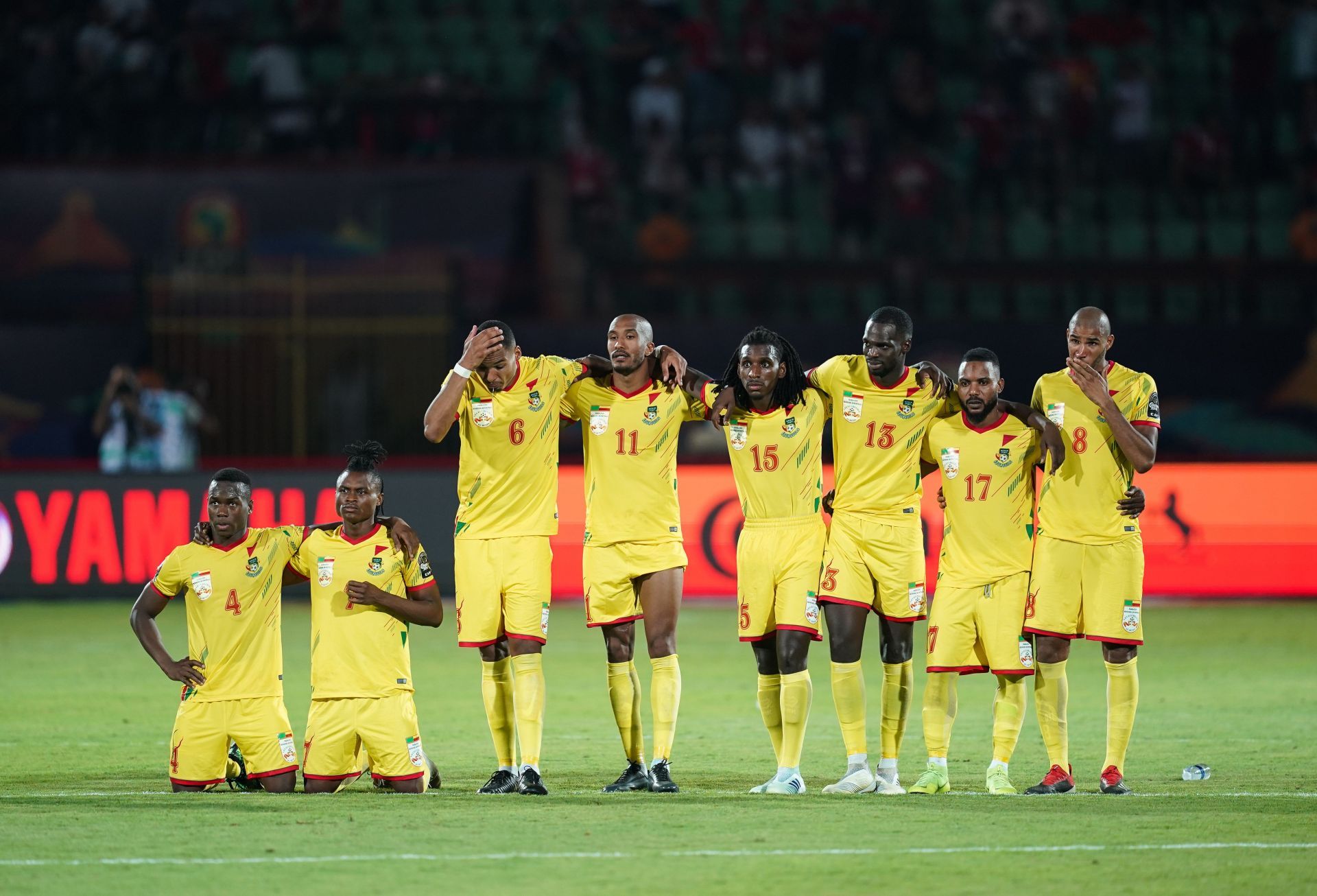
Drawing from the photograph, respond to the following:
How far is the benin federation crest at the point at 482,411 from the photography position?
892 centimetres

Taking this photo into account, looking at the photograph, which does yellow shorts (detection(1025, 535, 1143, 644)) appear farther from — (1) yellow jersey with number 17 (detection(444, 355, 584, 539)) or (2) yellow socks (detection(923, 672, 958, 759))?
(1) yellow jersey with number 17 (detection(444, 355, 584, 539))

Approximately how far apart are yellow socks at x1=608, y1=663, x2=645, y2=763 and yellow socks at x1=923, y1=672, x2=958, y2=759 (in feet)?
4.40

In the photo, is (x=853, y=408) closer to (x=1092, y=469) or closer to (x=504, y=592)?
(x=1092, y=469)

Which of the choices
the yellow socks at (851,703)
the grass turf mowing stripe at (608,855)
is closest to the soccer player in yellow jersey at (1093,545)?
the yellow socks at (851,703)

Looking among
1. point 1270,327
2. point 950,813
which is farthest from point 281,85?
point 950,813

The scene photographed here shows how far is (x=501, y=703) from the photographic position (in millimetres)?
8812

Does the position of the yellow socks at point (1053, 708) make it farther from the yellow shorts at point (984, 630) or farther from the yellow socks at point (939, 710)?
the yellow socks at point (939, 710)

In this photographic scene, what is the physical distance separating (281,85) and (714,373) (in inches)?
292

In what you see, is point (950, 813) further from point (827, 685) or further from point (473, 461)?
point (827, 685)

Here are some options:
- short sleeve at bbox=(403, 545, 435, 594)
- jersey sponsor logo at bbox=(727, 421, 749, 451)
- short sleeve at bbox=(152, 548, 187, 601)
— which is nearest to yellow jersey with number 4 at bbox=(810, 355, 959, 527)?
jersey sponsor logo at bbox=(727, 421, 749, 451)

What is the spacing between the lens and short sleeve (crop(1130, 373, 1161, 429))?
8742mm

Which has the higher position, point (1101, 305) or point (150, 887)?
point (1101, 305)

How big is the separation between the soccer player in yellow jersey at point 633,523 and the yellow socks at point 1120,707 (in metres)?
2.03

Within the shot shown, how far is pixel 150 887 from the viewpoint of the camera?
631 cm
